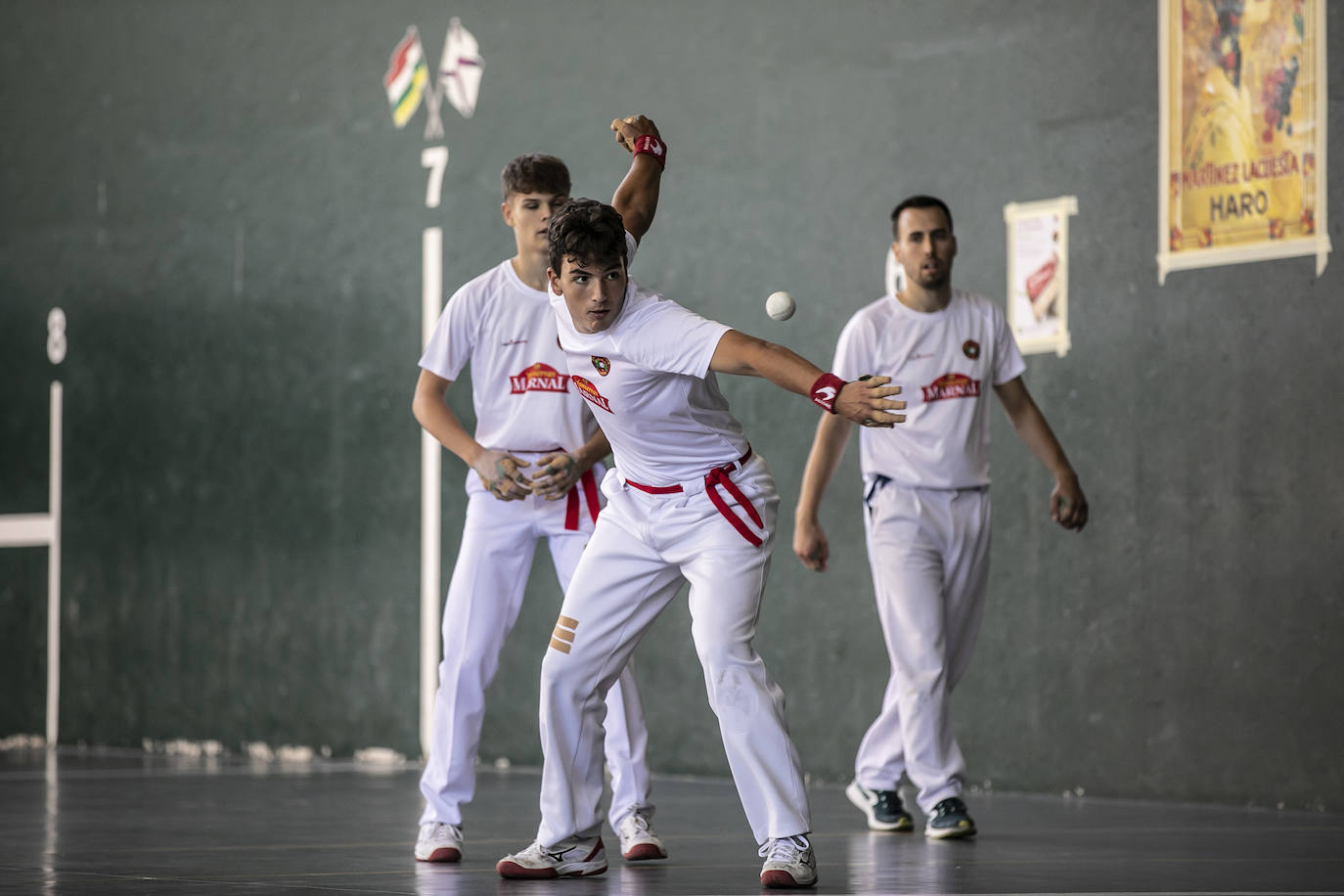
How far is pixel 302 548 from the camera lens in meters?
8.45

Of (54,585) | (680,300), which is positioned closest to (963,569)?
(680,300)

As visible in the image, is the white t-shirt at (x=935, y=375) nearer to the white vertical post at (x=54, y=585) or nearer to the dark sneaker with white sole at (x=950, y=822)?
the dark sneaker with white sole at (x=950, y=822)

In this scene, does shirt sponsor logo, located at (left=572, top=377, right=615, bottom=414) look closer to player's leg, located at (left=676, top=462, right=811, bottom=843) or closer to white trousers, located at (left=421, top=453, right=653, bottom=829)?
player's leg, located at (left=676, top=462, right=811, bottom=843)

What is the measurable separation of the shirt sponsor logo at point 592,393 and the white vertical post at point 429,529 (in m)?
3.98

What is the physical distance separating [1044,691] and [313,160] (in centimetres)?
415

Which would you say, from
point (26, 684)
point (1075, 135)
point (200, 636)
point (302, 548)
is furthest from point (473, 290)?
point (26, 684)

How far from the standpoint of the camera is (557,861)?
4.25 meters

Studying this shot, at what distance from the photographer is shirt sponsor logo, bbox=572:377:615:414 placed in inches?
160

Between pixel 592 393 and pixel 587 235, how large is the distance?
0.36 m

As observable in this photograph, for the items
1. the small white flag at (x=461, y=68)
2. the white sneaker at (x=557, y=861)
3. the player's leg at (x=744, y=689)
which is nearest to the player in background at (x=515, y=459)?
the white sneaker at (x=557, y=861)

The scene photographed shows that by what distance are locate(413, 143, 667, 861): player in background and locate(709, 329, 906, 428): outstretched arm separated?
1.01 m

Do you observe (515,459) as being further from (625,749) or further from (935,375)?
(935,375)

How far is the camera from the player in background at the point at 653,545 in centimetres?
395

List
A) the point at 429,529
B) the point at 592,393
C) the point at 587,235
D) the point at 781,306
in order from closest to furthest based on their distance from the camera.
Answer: the point at 781,306 → the point at 587,235 → the point at 592,393 → the point at 429,529
